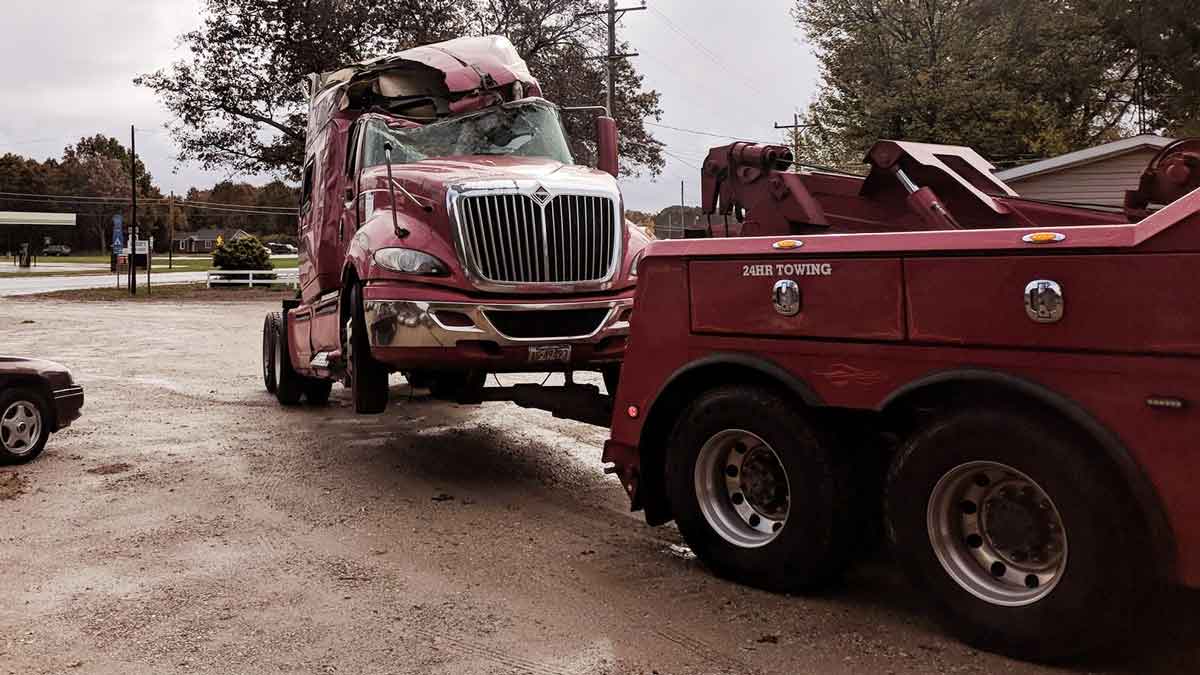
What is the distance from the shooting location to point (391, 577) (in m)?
5.24

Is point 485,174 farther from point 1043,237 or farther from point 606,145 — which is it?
point 1043,237

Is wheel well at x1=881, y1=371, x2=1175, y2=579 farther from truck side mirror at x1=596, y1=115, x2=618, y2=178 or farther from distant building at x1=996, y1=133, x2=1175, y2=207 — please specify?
distant building at x1=996, y1=133, x2=1175, y2=207

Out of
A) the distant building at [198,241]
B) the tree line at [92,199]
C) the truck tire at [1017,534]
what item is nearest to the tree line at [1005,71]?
the truck tire at [1017,534]

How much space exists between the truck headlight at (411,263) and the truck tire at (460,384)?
0.92 m

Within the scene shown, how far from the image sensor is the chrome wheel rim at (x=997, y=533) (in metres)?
3.84

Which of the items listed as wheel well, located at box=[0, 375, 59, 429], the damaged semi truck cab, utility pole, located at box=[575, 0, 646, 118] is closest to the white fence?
utility pole, located at box=[575, 0, 646, 118]

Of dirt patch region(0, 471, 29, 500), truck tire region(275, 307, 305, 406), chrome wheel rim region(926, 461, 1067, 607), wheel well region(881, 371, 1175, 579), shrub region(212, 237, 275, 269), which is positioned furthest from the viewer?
shrub region(212, 237, 275, 269)

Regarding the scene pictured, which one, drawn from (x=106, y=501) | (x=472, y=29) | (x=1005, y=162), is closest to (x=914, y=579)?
(x=106, y=501)

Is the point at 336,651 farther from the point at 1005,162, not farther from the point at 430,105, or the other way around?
the point at 1005,162

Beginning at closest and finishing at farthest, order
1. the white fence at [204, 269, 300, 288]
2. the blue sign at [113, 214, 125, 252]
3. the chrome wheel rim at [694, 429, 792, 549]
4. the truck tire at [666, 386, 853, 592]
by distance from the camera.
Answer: the truck tire at [666, 386, 853, 592]
the chrome wheel rim at [694, 429, 792, 549]
the blue sign at [113, 214, 125, 252]
the white fence at [204, 269, 300, 288]

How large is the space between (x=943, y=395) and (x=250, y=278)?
36.6 meters

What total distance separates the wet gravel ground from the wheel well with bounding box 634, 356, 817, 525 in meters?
0.36

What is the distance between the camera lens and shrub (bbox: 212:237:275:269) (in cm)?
4025

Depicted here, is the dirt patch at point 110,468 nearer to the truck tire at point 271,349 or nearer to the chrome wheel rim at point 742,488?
the truck tire at point 271,349
